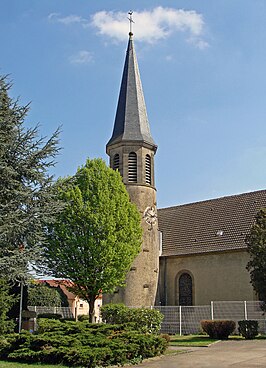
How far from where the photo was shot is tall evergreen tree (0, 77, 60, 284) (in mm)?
A: 16062

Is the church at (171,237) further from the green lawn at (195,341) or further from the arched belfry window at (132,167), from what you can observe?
the green lawn at (195,341)

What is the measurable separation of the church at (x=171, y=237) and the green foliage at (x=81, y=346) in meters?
14.7

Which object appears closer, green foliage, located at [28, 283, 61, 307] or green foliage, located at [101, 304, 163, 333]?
green foliage, located at [101, 304, 163, 333]

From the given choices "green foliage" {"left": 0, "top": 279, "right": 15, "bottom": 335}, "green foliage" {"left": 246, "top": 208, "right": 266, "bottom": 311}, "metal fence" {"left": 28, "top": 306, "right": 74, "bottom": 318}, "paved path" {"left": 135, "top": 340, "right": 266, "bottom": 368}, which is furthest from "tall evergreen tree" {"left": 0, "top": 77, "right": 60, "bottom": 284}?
"metal fence" {"left": 28, "top": 306, "right": 74, "bottom": 318}

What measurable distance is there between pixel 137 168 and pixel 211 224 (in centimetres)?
690

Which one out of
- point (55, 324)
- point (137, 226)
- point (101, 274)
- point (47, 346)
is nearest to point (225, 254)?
point (137, 226)

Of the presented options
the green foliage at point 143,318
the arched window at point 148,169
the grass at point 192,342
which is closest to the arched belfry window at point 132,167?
the arched window at point 148,169

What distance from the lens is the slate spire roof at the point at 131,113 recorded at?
33.8 metres

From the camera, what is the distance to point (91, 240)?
2578cm

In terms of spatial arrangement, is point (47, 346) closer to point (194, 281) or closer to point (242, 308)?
point (242, 308)

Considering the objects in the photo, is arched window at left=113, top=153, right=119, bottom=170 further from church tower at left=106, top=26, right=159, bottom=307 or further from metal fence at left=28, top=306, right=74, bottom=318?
metal fence at left=28, top=306, right=74, bottom=318

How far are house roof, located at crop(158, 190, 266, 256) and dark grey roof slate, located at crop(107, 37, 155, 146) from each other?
22.0 feet

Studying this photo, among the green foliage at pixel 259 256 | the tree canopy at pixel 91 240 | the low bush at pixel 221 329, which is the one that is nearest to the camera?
the green foliage at pixel 259 256

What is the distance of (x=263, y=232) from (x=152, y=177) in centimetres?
1251
